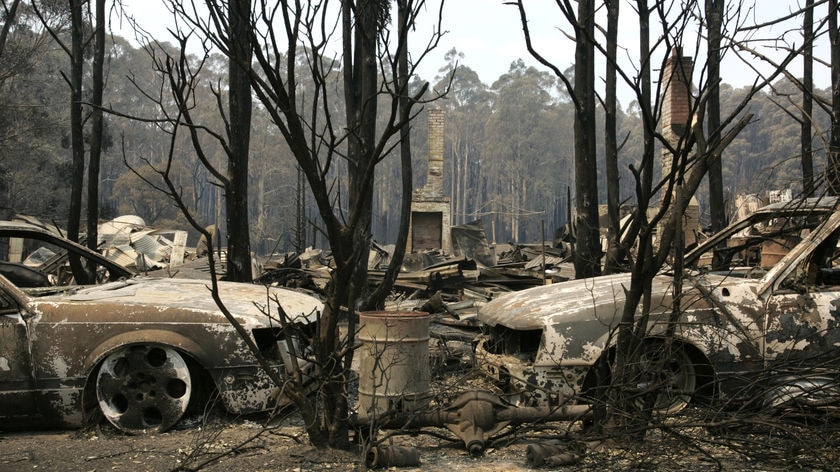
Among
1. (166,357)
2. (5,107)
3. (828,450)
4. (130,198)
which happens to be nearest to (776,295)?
(828,450)

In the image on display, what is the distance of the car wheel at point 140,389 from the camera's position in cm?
512

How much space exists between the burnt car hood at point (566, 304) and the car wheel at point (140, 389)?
2527 mm

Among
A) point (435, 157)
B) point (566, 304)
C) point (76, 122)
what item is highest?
point (435, 157)

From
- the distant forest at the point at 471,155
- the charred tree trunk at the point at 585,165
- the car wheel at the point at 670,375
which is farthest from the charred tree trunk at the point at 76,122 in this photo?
the distant forest at the point at 471,155

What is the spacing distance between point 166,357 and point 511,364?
257cm

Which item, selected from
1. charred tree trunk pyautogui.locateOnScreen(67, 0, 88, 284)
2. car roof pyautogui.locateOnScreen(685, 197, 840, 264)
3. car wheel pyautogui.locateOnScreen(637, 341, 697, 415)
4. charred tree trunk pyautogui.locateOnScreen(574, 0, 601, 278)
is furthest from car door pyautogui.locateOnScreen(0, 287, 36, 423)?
charred tree trunk pyautogui.locateOnScreen(67, 0, 88, 284)

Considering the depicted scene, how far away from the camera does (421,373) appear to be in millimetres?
5090

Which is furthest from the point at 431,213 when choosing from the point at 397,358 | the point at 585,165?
the point at 397,358

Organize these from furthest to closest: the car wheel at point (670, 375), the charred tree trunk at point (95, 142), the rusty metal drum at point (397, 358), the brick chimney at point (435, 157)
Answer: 1. the brick chimney at point (435, 157)
2. the charred tree trunk at point (95, 142)
3. the rusty metal drum at point (397, 358)
4. the car wheel at point (670, 375)

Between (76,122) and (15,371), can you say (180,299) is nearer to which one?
(15,371)

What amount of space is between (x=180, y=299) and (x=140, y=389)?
75 centimetres

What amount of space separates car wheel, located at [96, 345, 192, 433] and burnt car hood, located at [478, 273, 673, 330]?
2.53m

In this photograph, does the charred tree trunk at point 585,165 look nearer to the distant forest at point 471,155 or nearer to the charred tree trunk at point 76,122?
the charred tree trunk at point 76,122

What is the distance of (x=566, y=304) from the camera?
5.47 m
